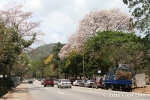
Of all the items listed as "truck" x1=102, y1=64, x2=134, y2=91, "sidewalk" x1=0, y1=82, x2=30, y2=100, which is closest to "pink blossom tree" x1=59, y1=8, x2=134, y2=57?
"truck" x1=102, y1=64, x2=134, y2=91

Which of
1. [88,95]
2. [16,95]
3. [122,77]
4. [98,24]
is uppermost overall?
[98,24]

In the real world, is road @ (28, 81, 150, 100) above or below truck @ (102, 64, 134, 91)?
below

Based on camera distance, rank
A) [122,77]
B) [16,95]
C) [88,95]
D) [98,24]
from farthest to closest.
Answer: [98,24] → [122,77] → [16,95] → [88,95]

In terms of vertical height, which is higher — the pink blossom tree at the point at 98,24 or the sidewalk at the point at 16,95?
the pink blossom tree at the point at 98,24

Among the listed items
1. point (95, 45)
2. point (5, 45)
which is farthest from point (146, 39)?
point (95, 45)

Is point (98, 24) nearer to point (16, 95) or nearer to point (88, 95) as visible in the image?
point (16, 95)

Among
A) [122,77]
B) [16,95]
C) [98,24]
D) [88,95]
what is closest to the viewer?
[88,95]

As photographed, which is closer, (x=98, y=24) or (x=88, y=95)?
(x=88, y=95)

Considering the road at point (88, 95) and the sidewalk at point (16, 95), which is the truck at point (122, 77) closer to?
the road at point (88, 95)

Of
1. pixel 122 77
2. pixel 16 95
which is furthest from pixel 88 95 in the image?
pixel 122 77

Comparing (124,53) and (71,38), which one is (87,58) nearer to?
(71,38)

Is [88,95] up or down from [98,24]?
down

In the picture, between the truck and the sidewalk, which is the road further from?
the truck

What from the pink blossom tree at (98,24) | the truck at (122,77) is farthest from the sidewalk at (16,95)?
the pink blossom tree at (98,24)
